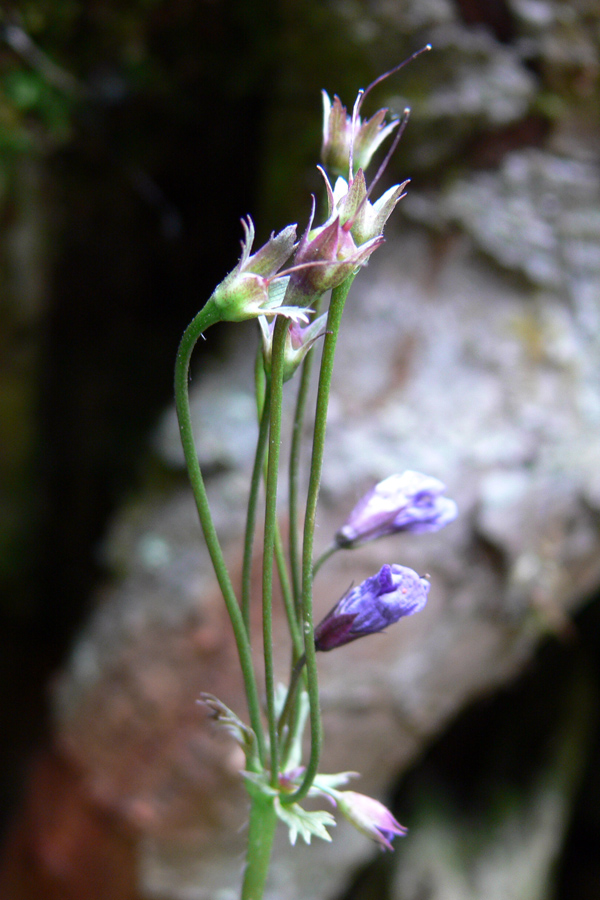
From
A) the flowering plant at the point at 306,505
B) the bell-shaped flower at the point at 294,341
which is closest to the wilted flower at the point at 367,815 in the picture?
the flowering plant at the point at 306,505

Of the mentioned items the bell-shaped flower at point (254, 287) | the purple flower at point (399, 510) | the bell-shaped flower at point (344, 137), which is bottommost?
the purple flower at point (399, 510)

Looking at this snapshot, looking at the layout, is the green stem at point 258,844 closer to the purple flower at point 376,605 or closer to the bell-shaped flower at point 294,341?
the purple flower at point 376,605

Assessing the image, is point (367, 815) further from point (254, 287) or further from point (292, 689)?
point (254, 287)

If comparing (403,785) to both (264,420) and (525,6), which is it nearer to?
(264,420)

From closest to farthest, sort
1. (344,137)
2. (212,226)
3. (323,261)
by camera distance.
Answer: (323,261) → (344,137) → (212,226)

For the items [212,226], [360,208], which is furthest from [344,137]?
[212,226]

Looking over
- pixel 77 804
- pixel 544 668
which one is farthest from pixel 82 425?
pixel 544 668

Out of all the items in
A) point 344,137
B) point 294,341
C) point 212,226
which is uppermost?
point 212,226
